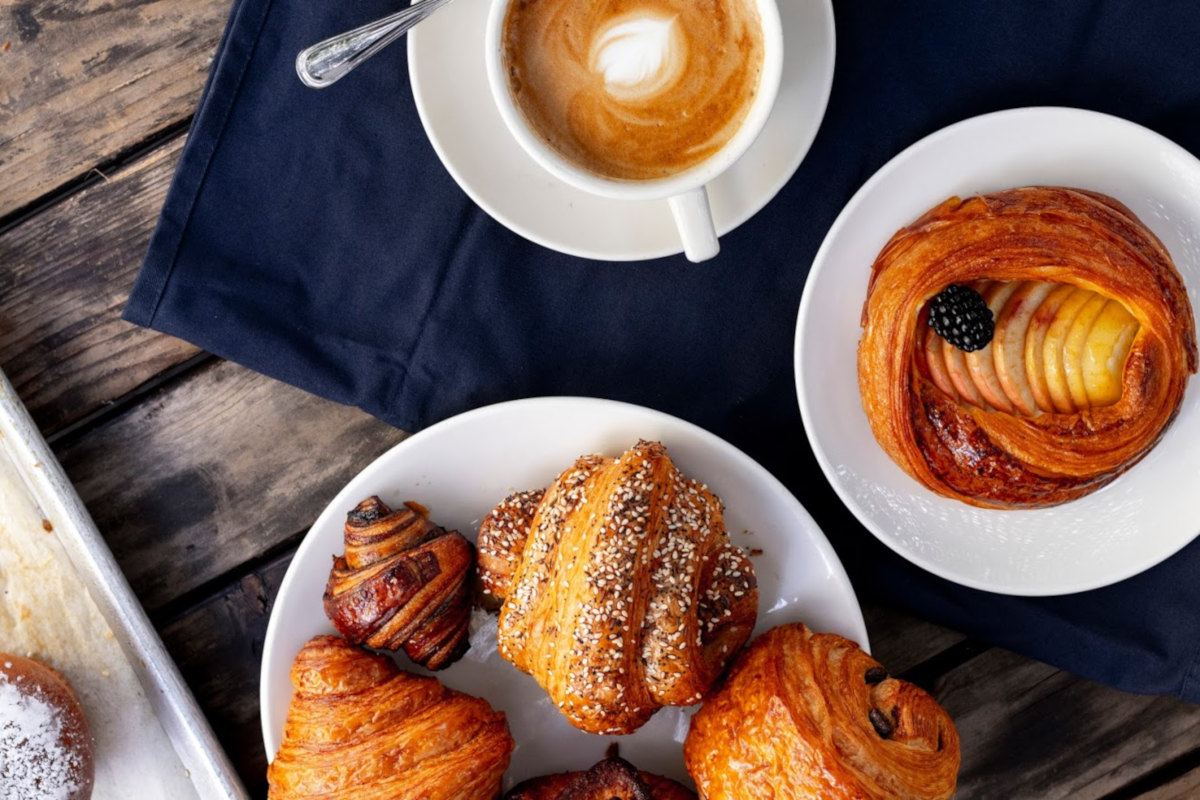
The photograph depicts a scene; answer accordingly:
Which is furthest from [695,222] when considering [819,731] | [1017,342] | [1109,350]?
[819,731]

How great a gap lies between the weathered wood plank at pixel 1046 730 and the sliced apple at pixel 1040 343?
55cm

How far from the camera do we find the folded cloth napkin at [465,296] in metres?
1.58

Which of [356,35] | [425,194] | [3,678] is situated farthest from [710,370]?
[3,678]

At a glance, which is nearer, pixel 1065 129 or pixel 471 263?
pixel 1065 129

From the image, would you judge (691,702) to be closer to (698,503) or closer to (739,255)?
(698,503)

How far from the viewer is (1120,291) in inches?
51.5

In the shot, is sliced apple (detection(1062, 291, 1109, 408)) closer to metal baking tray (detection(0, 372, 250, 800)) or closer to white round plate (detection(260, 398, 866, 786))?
white round plate (detection(260, 398, 866, 786))

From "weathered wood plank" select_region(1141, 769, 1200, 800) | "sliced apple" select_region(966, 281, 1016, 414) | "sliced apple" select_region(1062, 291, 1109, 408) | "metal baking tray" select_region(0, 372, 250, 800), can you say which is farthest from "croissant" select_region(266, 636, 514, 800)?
"weathered wood plank" select_region(1141, 769, 1200, 800)

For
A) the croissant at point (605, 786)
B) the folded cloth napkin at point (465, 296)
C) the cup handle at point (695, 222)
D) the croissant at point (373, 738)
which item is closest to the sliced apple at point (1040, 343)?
the folded cloth napkin at point (465, 296)

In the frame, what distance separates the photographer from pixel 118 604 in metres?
1.63

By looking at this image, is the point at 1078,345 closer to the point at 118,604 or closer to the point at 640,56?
the point at 640,56

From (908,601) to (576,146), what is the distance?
2.98 feet

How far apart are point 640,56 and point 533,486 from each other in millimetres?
662

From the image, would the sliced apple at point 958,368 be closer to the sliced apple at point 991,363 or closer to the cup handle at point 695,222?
the sliced apple at point 991,363
